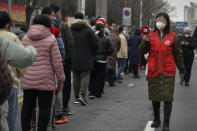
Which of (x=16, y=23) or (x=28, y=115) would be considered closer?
(x=28, y=115)

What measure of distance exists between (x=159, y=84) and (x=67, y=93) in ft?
5.88

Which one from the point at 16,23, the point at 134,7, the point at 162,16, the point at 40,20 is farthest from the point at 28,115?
the point at 134,7

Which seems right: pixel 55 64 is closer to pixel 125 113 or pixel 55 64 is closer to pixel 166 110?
pixel 166 110

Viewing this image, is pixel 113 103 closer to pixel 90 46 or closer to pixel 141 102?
pixel 141 102

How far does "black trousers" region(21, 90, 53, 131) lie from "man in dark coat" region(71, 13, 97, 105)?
119 inches

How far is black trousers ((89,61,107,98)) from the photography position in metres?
10.6

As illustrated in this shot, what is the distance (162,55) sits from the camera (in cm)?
689

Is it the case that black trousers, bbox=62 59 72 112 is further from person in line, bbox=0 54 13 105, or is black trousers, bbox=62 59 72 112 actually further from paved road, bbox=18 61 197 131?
person in line, bbox=0 54 13 105

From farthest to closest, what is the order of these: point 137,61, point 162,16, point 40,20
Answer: point 137,61 < point 162,16 < point 40,20

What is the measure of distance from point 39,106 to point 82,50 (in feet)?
10.6

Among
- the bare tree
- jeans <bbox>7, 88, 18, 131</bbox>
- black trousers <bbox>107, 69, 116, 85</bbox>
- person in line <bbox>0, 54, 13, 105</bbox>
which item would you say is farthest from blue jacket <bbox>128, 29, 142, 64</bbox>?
the bare tree

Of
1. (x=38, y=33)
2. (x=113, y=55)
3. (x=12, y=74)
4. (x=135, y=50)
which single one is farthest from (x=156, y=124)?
(x=135, y=50)

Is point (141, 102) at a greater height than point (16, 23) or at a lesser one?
lesser

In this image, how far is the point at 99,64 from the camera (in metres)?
10.5
